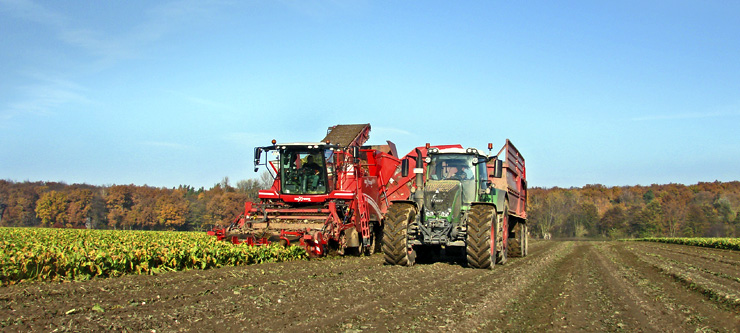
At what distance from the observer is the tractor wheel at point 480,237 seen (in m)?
10.5

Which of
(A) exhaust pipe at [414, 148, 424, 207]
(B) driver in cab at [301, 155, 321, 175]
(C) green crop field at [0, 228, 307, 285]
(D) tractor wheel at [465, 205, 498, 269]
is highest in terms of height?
(B) driver in cab at [301, 155, 321, 175]

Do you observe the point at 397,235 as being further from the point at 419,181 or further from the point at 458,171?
the point at 458,171

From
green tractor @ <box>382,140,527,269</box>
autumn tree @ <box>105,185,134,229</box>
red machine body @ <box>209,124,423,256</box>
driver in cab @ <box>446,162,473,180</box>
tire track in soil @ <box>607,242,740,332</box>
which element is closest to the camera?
tire track in soil @ <box>607,242,740,332</box>

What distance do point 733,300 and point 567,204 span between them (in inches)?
3644

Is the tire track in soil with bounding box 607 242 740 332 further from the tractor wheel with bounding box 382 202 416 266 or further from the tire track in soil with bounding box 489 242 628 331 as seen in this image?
the tractor wheel with bounding box 382 202 416 266

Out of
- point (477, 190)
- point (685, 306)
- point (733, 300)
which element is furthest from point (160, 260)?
point (733, 300)

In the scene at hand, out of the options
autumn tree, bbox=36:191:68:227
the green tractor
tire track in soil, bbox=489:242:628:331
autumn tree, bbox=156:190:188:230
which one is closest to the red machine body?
the green tractor

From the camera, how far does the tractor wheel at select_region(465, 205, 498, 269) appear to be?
10.5 metres

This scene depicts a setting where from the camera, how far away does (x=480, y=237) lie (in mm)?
10562

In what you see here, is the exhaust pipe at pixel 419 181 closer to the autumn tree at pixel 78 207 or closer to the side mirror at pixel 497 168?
the side mirror at pixel 497 168

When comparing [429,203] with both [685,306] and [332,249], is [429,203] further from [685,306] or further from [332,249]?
[685,306]

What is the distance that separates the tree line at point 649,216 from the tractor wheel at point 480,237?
53786 millimetres

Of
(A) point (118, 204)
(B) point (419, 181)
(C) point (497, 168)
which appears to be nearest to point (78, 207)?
(A) point (118, 204)

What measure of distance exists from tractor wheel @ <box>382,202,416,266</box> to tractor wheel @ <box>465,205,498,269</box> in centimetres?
121
